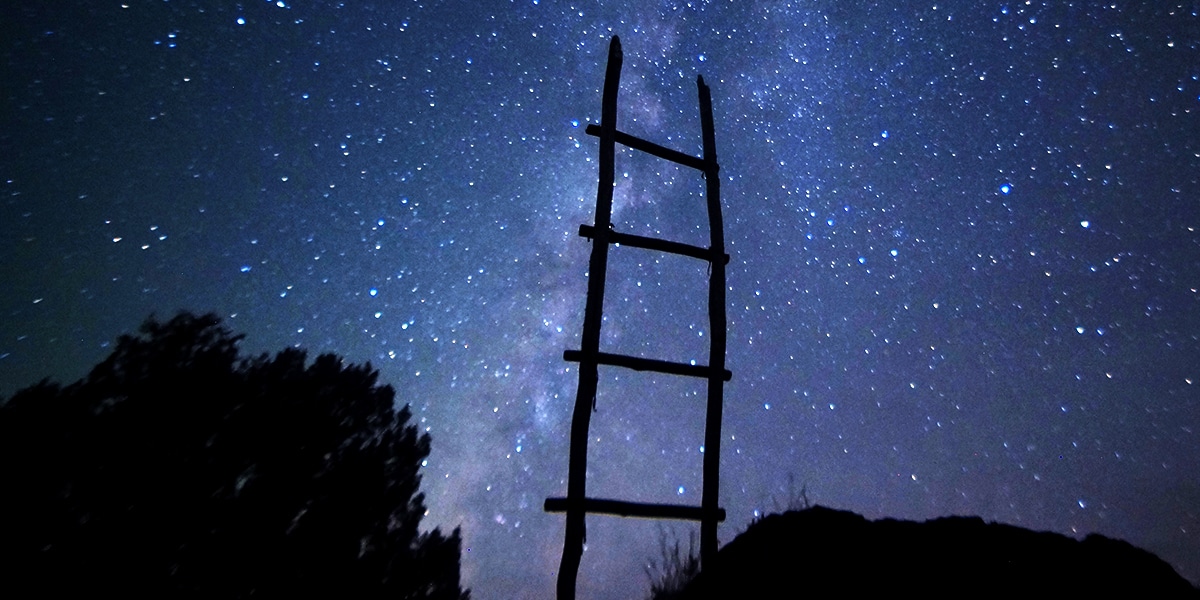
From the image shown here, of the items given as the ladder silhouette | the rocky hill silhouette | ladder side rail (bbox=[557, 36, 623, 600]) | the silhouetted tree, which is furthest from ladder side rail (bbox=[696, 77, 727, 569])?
the silhouetted tree

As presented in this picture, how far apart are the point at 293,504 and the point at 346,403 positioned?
2418 millimetres

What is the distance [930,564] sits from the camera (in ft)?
8.20

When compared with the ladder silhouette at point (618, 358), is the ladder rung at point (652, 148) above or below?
above

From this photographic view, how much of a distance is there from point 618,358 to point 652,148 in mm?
1865

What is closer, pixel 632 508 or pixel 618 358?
pixel 632 508

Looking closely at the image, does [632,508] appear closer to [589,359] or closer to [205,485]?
[589,359]

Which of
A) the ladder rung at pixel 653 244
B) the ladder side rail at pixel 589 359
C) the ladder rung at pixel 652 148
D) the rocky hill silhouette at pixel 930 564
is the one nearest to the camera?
the rocky hill silhouette at pixel 930 564

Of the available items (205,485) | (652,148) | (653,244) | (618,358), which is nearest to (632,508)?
(618,358)

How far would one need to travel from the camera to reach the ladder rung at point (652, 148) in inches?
169

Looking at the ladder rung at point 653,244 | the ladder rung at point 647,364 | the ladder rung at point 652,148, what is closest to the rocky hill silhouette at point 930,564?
the ladder rung at point 647,364

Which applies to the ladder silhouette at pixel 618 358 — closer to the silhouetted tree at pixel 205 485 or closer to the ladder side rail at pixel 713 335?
the ladder side rail at pixel 713 335

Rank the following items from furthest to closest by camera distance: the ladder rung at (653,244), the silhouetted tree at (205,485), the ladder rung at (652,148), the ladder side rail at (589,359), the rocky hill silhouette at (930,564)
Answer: the silhouetted tree at (205,485), the ladder rung at (652,148), the ladder rung at (653,244), the ladder side rail at (589,359), the rocky hill silhouette at (930,564)

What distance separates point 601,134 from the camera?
4.27m

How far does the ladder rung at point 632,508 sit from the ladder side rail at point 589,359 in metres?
0.05
